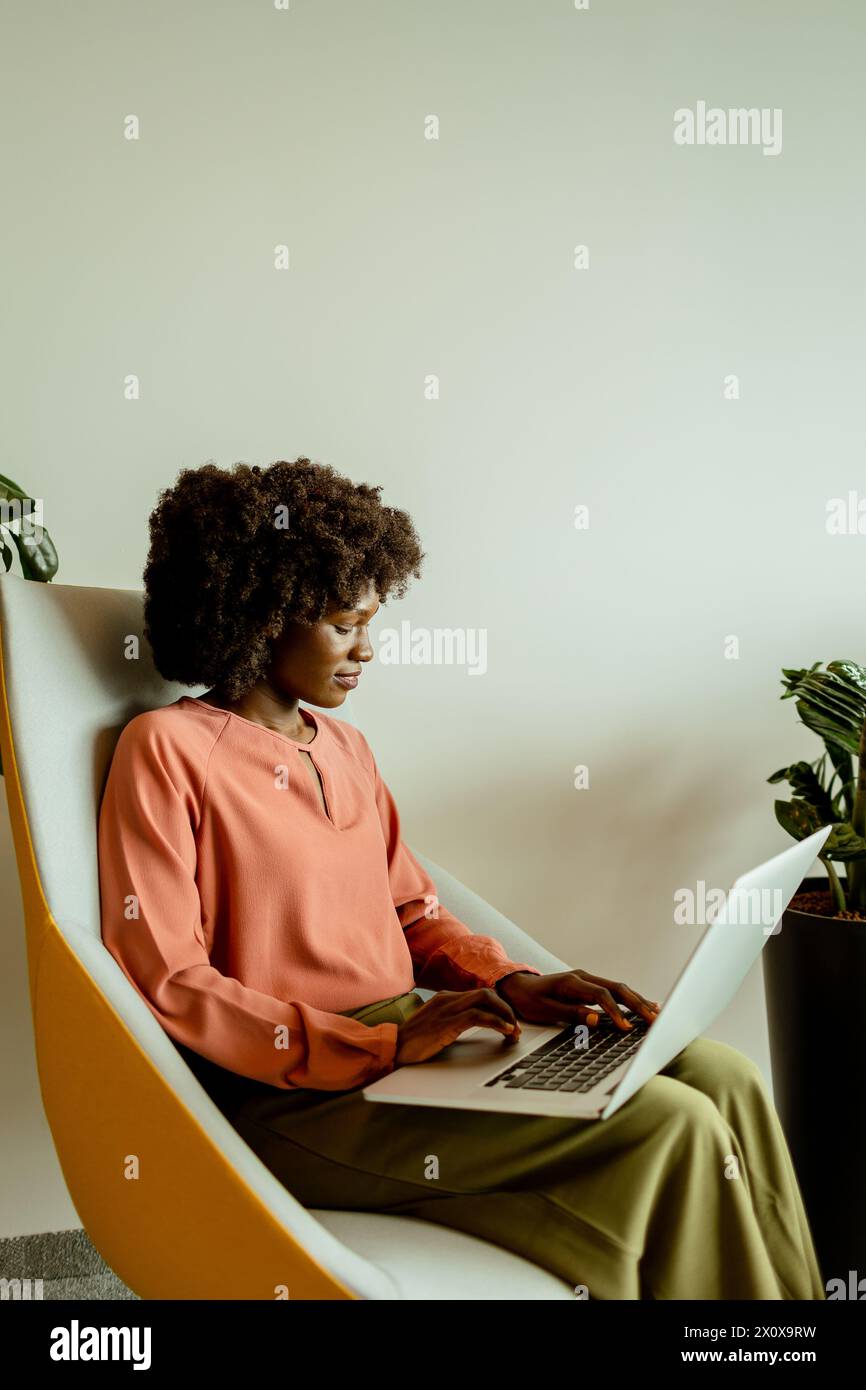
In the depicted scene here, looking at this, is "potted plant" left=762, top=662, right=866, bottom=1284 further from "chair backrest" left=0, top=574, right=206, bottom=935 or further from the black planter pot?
"chair backrest" left=0, top=574, right=206, bottom=935

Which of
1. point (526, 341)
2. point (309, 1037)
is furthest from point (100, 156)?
point (309, 1037)

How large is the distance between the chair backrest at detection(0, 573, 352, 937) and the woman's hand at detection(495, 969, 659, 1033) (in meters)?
0.48

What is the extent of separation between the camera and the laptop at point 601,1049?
93cm

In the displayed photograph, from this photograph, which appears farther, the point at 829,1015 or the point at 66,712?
the point at 829,1015

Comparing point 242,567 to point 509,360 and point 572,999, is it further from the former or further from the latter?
point 509,360

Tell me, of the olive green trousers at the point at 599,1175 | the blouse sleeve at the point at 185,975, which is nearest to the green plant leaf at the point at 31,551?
the blouse sleeve at the point at 185,975

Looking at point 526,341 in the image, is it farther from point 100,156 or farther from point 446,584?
point 100,156

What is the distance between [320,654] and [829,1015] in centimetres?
88

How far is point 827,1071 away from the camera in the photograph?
160 centimetres

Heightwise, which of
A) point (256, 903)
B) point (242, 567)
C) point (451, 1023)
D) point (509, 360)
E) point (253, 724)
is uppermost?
point (509, 360)

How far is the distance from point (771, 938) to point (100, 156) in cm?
157

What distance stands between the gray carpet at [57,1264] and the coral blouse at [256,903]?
77 centimetres

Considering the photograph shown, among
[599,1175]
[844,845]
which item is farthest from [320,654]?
[844,845]

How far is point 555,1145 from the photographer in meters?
1.07
